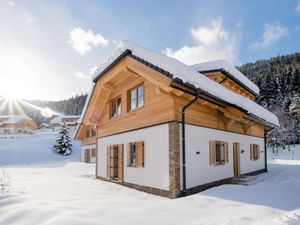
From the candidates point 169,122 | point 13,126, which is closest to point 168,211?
point 169,122

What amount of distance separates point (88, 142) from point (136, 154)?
1948 centimetres

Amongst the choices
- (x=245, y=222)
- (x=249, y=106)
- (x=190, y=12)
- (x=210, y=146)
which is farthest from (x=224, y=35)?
(x=245, y=222)

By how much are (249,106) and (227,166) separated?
2741mm

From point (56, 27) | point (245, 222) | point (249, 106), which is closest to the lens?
point (245, 222)

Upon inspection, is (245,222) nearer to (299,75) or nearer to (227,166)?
(227,166)

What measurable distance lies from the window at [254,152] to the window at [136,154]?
23.3ft

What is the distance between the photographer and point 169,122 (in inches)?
310

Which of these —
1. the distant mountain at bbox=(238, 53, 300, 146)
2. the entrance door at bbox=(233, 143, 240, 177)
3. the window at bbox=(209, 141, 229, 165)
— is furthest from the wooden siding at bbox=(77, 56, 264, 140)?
the distant mountain at bbox=(238, 53, 300, 146)

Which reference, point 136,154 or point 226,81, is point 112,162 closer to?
point 136,154

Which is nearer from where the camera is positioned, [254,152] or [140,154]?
[140,154]

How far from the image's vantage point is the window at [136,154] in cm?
920

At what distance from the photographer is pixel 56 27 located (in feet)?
31.0

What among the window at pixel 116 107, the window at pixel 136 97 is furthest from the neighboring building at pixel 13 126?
the window at pixel 136 97

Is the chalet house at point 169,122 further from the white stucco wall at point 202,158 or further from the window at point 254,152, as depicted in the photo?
the window at point 254,152
